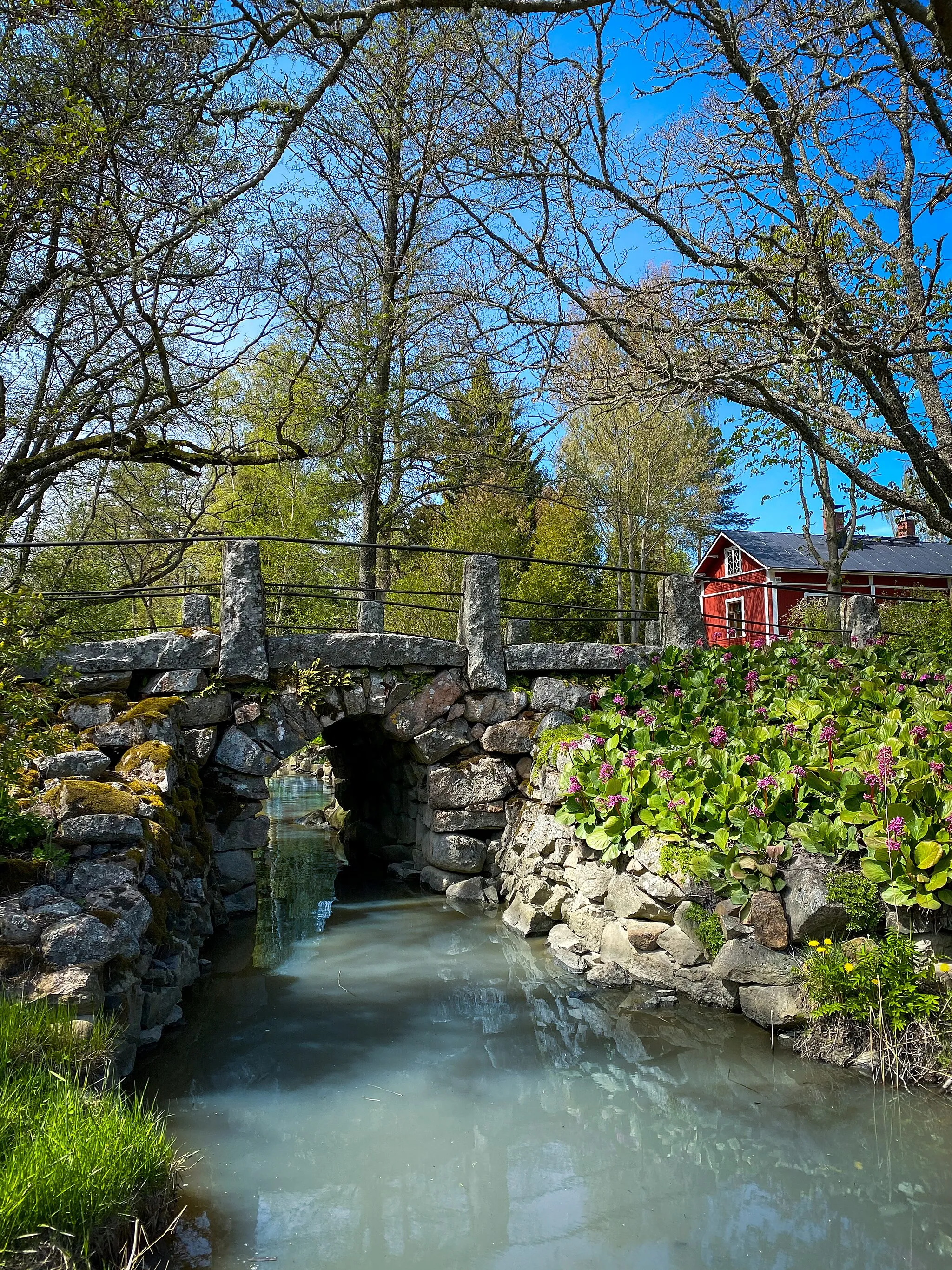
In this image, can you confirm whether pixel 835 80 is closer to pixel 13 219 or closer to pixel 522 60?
pixel 522 60

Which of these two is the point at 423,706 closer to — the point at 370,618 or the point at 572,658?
the point at 370,618

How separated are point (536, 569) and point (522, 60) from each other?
523 inches

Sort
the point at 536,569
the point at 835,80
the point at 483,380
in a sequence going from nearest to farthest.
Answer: the point at 835,80, the point at 483,380, the point at 536,569

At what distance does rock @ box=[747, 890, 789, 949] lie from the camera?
5.09m

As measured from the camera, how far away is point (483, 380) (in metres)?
12.3

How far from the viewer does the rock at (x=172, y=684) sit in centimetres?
741

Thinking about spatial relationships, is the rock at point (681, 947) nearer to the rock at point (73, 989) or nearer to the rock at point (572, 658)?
the rock at point (572, 658)

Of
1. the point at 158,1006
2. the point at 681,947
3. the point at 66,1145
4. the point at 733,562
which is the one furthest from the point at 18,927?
the point at 733,562

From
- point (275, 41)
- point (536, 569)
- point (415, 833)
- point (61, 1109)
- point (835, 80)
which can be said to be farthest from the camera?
point (536, 569)

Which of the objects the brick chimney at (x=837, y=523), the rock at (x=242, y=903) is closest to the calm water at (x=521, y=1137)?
the rock at (x=242, y=903)

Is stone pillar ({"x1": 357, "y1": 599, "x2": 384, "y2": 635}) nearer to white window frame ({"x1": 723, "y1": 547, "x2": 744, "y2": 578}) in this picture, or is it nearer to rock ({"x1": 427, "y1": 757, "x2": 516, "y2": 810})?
rock ({"x1": 427, "y1": 757, "x2": 516, "y2": 810})

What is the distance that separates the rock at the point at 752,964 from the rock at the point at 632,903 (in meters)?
0.48

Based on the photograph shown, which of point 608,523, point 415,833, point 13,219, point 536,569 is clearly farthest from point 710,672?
point 608,523

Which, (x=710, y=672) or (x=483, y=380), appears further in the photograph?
(x=483, y=380)
